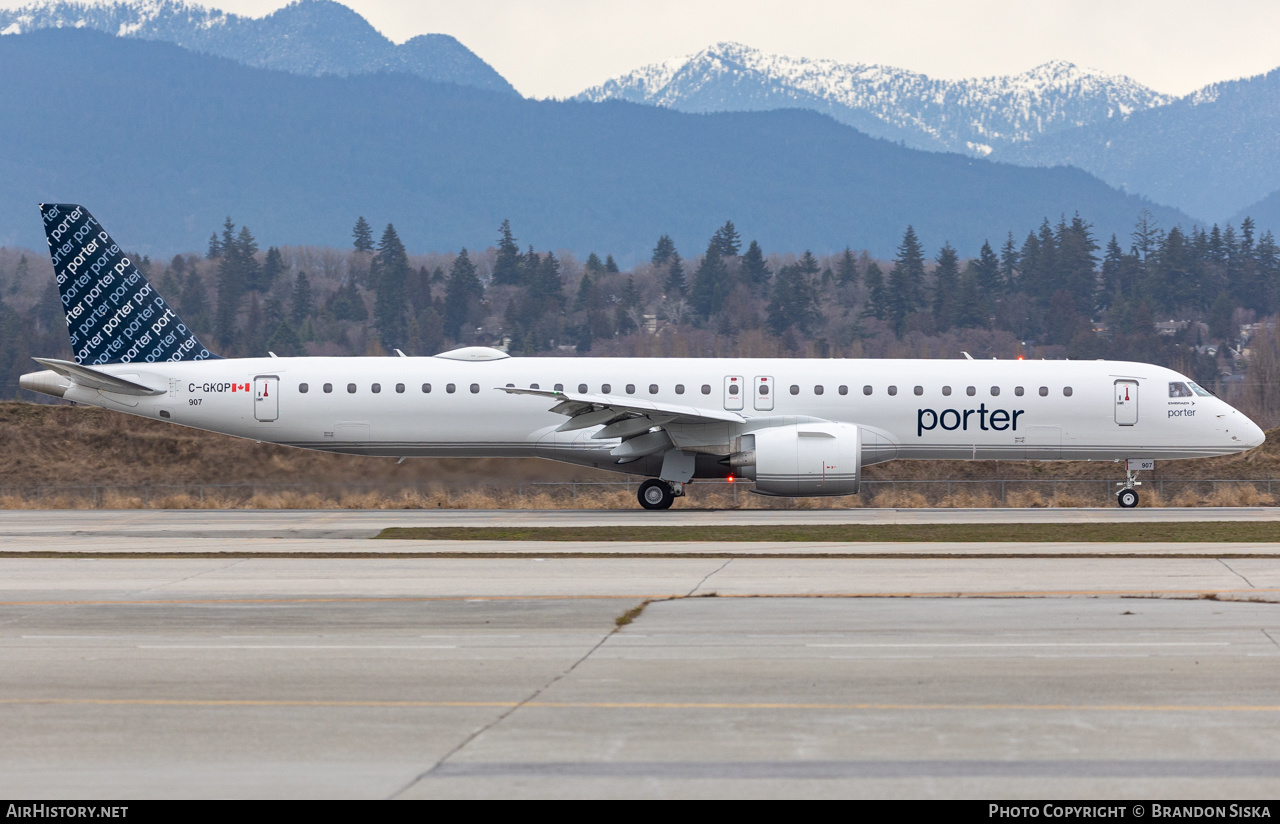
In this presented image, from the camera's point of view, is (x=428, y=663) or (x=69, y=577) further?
(x=69, y=577)

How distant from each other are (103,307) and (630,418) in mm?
13718

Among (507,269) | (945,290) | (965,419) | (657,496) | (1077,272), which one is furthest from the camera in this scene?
(507,269)

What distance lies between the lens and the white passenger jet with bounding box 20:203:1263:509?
110ft

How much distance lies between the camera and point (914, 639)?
555 inches

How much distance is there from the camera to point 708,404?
33.6 meters

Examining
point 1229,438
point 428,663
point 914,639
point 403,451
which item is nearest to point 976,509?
point 1229,438

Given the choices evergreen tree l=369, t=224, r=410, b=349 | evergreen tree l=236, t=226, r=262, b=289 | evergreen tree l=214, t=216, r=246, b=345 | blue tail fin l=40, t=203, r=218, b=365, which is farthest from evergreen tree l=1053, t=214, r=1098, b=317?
blue tail fin l=40, t=203, r=218, b=365

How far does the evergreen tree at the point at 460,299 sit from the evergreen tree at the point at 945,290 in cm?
5570

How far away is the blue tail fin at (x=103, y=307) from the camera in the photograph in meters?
35.1

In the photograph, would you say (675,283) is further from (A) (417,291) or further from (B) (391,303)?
(B) (391,303)

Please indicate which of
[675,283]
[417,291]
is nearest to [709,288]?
[675,283]

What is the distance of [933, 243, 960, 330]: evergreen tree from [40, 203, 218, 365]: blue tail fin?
427 feet

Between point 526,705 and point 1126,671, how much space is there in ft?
17.3
